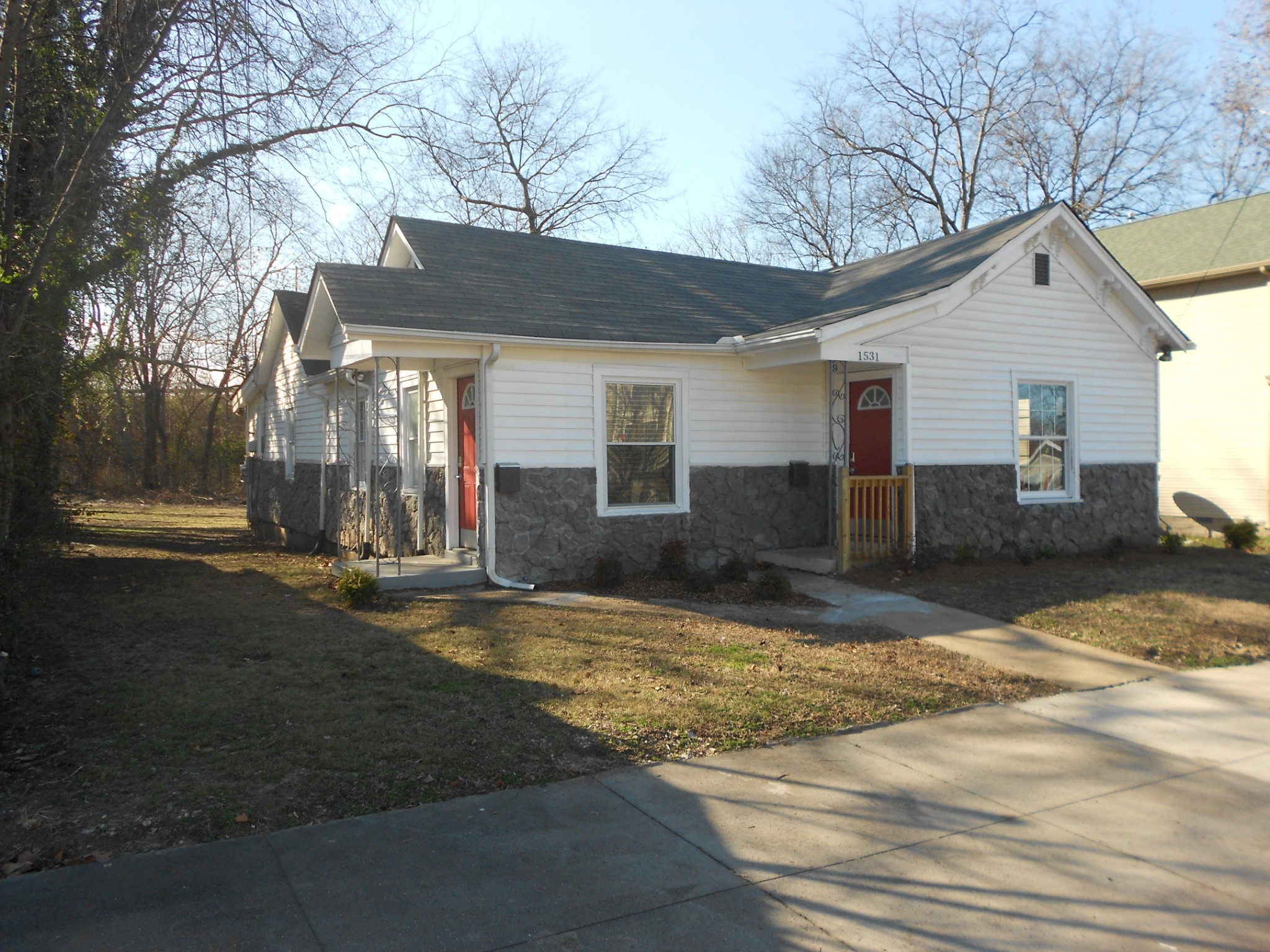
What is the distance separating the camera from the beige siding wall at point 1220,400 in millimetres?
16578

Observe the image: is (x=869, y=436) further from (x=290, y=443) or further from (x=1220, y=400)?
(x=290, y=443)

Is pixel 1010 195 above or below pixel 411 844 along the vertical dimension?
above

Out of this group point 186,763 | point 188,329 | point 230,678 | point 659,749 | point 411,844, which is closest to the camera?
point 411,844

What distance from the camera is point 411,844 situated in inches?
161

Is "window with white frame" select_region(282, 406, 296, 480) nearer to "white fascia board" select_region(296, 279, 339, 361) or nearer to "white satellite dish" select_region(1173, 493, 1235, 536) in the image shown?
"white fascia board" select_region(296, 279, 339, 361)

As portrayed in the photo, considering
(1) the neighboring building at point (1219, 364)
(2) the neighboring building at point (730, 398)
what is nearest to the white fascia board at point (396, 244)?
(2) the neighboring building at point (730, 398)

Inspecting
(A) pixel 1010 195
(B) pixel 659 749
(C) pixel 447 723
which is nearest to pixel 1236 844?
(B) pixel 659 749

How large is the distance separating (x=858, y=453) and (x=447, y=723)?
832 centimetres

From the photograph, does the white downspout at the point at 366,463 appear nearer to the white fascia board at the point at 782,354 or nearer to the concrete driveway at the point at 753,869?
the white fascia board at the point at 782,354

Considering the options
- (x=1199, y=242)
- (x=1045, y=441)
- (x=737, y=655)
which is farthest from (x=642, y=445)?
(x=1199, y=242)

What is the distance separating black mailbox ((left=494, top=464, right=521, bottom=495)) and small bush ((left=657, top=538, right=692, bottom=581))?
202cm

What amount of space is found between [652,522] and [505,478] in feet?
6.83

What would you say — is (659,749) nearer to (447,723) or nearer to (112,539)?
(447,723)

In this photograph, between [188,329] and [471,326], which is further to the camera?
[188,329]
